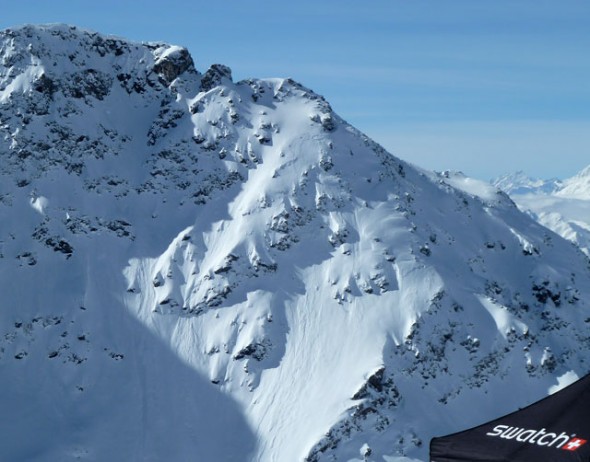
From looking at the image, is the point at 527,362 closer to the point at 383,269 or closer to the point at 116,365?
the point at 383,269

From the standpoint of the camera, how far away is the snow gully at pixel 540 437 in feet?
26.0

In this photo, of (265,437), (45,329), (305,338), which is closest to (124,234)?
(45,329)

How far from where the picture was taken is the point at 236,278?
86.8 metres

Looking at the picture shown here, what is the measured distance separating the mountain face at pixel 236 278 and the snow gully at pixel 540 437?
6405cm

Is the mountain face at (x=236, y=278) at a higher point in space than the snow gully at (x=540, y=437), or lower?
higher

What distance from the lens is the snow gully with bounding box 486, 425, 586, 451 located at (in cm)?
791

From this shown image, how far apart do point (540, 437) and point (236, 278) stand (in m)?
79.2

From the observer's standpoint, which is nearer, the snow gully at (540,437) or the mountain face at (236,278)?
the snow gully at (540,437)

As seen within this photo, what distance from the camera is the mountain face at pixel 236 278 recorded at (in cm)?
7600

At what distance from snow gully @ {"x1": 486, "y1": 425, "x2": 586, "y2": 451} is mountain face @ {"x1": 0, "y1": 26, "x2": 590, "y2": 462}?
64049 millimetres

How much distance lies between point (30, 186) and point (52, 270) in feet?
39.6

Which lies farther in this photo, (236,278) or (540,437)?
(236,278)

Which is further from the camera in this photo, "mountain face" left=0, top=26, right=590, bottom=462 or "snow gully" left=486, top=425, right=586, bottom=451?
"mountain face" left=0, top=26, right=590, bottom=462

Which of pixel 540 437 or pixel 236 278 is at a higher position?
pixel 236 278
